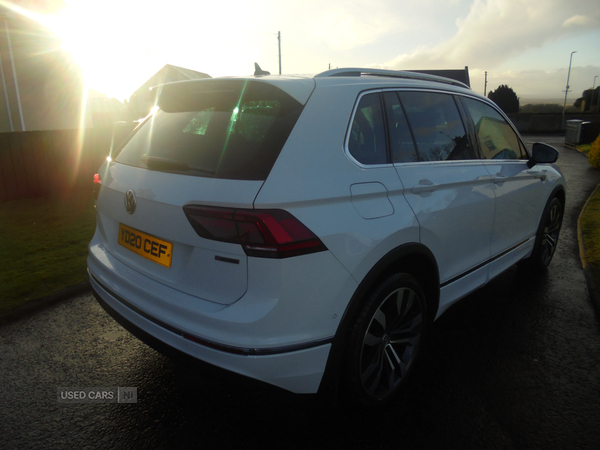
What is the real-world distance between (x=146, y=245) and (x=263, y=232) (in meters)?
0.80

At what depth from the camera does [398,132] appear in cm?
264

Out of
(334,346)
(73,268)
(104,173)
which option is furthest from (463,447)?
(73,268)

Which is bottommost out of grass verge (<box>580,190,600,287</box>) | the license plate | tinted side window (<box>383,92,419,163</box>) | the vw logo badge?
grass verge (<box>580,190,600,287</box>)

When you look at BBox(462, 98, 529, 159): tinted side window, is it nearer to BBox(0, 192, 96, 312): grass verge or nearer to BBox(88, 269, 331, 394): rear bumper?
BBox(88, 269, 331, 394): rear bumper

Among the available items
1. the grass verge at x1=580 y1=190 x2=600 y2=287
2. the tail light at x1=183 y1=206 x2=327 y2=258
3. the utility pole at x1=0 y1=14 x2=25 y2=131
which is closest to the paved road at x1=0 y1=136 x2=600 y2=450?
the tail light at x1=183 y1=206 x2=327 y2=258

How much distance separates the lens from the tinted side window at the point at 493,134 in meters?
3.48

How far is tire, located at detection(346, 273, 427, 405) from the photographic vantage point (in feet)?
7.35

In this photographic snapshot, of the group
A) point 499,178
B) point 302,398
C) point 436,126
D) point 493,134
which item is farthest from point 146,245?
point 493,134

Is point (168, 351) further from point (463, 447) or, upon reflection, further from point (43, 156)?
point (43, 156)

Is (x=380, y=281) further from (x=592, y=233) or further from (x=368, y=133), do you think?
(x=592, y=233)

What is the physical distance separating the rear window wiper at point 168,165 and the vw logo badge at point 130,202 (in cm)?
18

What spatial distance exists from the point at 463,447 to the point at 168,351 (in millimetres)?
1588

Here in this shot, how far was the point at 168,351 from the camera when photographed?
2143 millimetres

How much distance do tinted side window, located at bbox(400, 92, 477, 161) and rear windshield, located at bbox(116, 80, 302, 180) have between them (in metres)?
1.01
